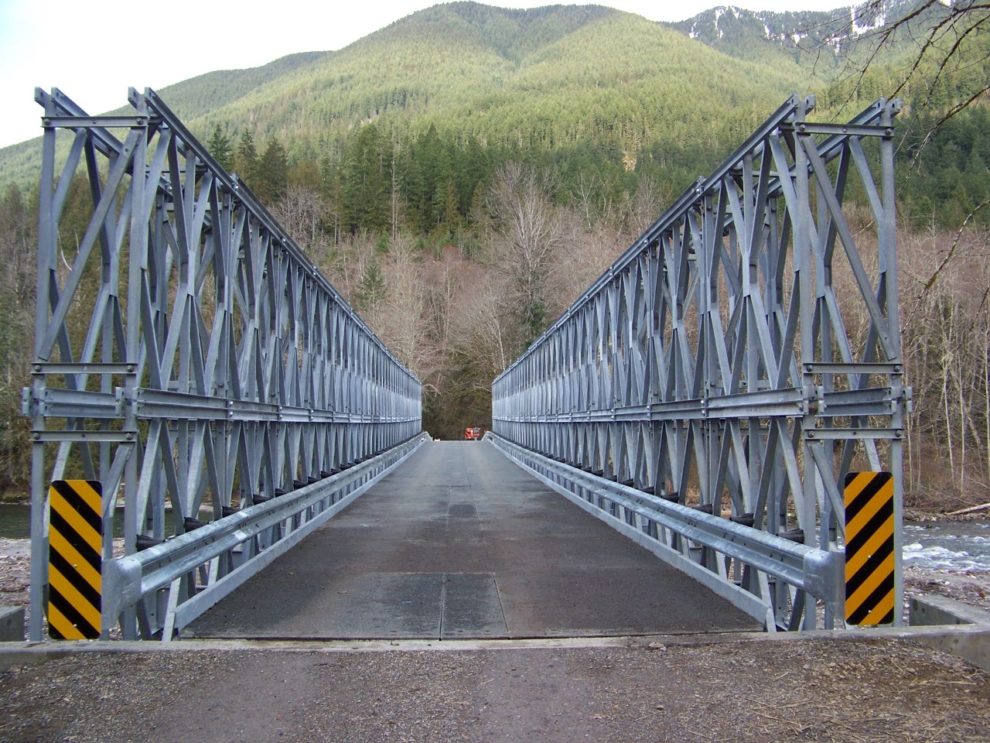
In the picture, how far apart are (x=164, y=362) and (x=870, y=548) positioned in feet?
17.2

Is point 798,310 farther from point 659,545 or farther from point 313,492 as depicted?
point 313,492

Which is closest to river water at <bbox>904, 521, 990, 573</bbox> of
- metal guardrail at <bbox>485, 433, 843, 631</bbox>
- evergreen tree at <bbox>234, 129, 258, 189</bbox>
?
metal guardrail at <bbox>485, 433, 843, 631</bbox>

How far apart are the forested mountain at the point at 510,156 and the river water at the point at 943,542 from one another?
288 inches

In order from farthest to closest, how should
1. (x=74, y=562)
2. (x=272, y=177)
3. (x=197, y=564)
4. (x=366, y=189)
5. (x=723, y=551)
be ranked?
(x=366, y=189), (x=272, y=177), (x=723, y=551), (x=197, y=564), (x=74, y=562)

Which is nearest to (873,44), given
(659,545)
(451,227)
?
(659,545)

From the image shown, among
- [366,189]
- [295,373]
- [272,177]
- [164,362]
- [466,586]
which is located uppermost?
[366,189]

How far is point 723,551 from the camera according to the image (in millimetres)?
6859

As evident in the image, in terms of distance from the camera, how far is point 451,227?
305 ft

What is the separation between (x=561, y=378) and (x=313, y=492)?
856 centimetres

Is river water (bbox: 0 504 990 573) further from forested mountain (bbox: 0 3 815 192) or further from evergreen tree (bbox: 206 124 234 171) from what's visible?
evergreen tree (bbox: 206 124 234 171)

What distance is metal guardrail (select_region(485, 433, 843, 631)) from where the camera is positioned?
5.46m

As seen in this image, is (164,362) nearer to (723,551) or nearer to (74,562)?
(74,562)

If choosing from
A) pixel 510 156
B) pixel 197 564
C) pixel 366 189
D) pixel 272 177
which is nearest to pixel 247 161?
pixel 272 177

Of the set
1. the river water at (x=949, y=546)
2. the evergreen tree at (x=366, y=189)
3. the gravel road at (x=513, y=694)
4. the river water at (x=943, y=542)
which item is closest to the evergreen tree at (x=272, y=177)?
the evergreen tree at (x=366, y=189)
